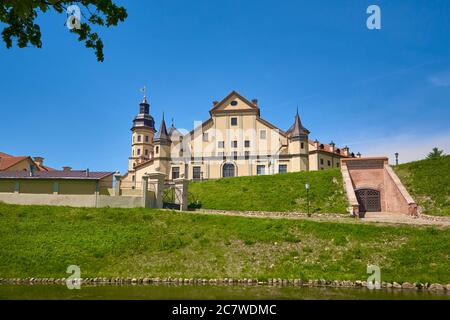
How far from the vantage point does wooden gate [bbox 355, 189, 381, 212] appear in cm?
3322

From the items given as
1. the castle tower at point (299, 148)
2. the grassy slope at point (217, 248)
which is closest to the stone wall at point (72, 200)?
the grassy slope at point (217, 248)

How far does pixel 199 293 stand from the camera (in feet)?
45.2

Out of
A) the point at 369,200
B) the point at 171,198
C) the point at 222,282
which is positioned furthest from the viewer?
the point at 171,198

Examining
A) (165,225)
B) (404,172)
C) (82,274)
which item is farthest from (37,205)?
(404,172)

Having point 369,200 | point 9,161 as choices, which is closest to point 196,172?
point 369,200

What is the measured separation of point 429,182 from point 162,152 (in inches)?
1450

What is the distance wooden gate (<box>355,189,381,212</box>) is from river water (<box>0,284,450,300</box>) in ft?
65.1

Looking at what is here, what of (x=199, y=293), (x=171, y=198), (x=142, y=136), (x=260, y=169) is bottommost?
(x=199, y=293)

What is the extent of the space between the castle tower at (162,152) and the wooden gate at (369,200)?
30.7m

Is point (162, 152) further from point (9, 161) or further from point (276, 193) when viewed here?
point (9, 161)

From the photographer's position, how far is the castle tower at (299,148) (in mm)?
52156
